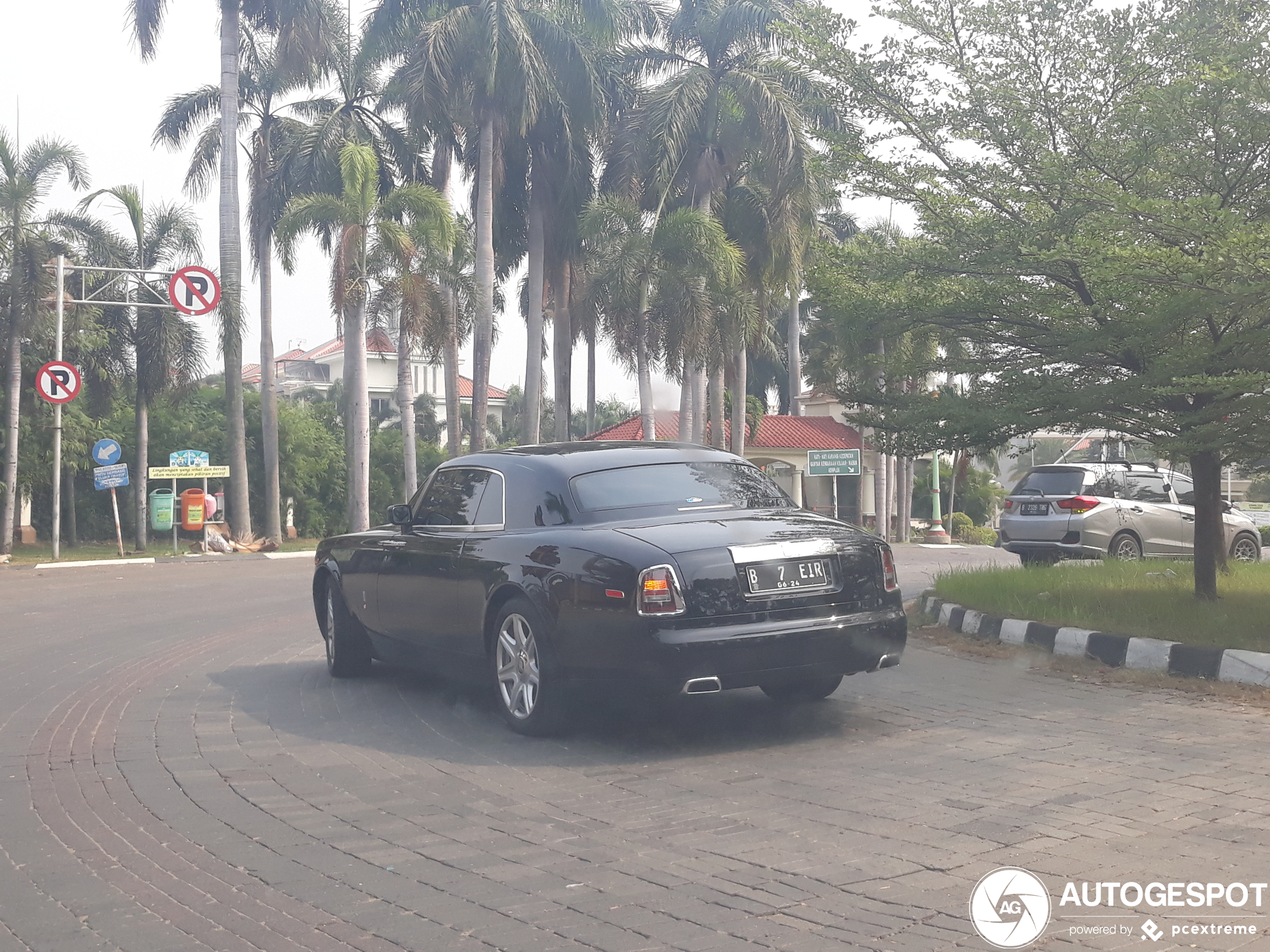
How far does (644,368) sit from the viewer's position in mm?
35219

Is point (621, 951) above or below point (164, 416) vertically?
below

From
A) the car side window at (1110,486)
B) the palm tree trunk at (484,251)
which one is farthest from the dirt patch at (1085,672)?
the palm tree trunk at (484,251)

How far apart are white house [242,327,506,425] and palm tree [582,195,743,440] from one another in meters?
38.8

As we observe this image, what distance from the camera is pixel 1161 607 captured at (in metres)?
9.88

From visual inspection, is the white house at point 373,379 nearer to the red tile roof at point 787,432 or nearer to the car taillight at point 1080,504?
the red tile roof at point 787,432

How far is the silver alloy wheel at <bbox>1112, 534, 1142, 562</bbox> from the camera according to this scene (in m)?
16.5

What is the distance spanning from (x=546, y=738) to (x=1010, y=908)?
3.10 m

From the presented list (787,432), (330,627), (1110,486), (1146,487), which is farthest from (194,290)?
(787,432)

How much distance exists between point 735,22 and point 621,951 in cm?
3418

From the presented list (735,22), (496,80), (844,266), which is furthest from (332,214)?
(844,266)

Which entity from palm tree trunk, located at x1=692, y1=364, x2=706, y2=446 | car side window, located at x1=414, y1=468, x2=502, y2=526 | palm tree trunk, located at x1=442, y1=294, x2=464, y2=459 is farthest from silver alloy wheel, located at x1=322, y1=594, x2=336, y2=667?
palm tree trunk, located at x1=692, y1=364, x2=706, y2=446

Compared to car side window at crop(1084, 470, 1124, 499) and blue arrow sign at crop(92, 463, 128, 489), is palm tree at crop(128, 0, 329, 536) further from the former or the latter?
car side window at crop(1084, 470, 1124, 499)

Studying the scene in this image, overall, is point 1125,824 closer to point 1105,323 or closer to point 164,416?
point 1105,323

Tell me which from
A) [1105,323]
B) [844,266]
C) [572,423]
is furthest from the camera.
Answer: [572,423]
